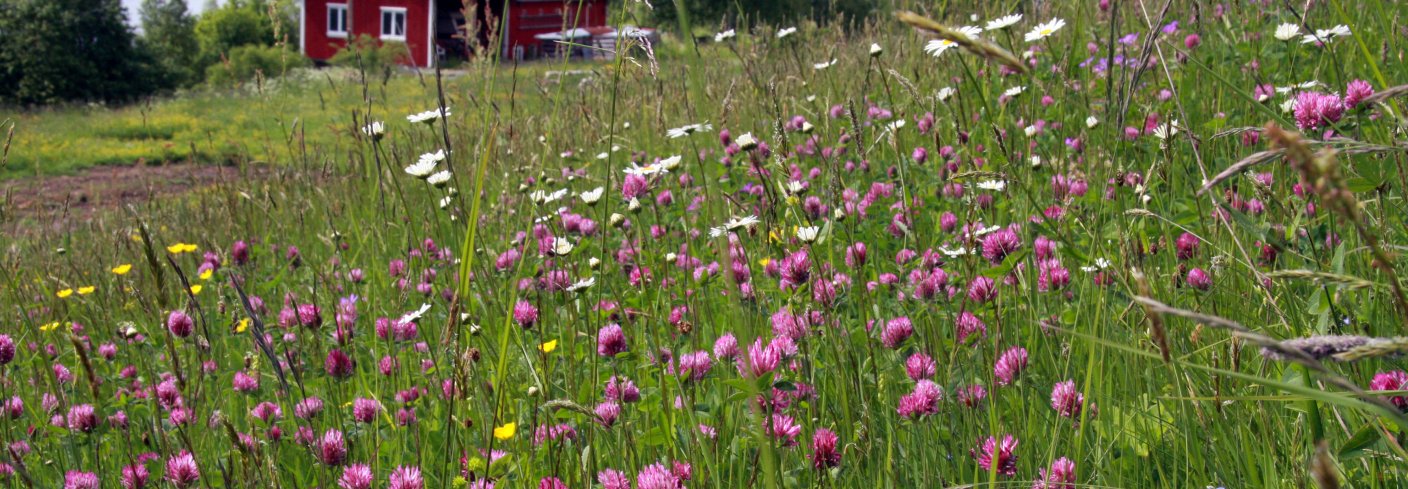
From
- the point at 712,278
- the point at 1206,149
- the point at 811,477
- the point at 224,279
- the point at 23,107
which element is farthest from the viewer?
the point at 23,107

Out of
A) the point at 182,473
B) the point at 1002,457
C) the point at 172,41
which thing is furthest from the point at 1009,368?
the point at 172,41

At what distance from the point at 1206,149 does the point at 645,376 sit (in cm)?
181

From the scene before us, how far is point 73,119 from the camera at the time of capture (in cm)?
2300

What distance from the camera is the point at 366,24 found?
111 feet

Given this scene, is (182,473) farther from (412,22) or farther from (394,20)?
(394,20)

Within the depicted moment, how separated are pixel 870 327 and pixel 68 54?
35.9 metres

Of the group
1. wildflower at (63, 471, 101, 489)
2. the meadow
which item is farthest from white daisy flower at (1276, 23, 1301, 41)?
wildflower at (63, 471, 101, 489)

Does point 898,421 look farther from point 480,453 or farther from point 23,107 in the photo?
point 23,107

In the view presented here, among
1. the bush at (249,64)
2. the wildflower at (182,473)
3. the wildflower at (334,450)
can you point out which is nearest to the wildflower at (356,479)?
the wildflower at (334,450)

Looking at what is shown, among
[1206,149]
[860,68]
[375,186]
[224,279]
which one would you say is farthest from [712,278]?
[860,68]

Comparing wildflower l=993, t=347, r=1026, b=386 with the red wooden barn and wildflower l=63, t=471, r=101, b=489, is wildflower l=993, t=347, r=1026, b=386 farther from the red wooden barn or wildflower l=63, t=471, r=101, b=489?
the red wooden barn

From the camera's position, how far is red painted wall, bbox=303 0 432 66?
33500 mm

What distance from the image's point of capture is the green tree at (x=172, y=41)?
1383 inches

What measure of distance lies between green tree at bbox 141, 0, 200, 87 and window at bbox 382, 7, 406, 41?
749 centimetres
